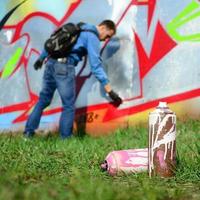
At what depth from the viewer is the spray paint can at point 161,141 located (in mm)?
4117

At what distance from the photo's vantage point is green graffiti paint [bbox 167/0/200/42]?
7180mm

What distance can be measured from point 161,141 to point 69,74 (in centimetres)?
262

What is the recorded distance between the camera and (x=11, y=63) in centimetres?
734

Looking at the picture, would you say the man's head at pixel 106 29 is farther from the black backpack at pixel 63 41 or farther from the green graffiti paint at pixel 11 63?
the green graffiti paint at pixel 11 63

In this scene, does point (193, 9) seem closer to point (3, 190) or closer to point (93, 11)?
point (93, 11)

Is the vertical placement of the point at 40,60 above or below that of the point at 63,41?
below

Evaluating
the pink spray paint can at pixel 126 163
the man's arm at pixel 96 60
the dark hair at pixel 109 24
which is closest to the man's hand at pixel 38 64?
the man's arm at pixel 96 60

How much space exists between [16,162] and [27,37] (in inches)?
123

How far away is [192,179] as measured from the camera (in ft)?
13.7

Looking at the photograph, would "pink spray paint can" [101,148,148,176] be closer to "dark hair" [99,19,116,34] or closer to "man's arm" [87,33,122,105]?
"man's arm" [87,33,122,105]

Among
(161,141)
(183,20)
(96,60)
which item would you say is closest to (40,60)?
(96,60)

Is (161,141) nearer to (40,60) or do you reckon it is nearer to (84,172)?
(84,172)

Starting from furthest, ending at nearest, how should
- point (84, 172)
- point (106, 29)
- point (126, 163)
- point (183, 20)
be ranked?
point (183, 20)
point (106, 29)
point (126, 163)
point (84, 172)

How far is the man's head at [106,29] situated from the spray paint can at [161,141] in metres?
2.71
